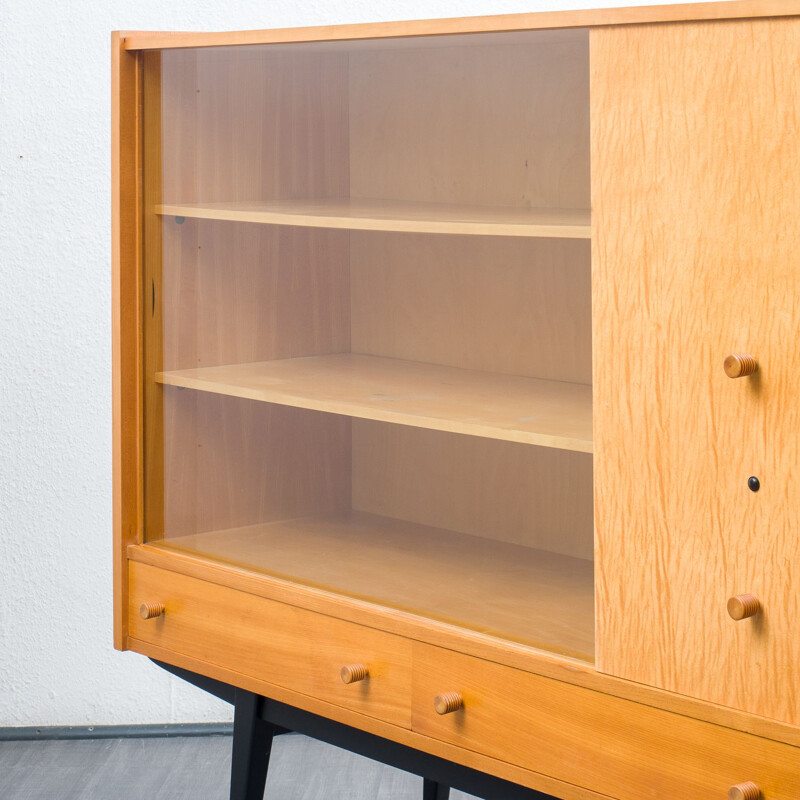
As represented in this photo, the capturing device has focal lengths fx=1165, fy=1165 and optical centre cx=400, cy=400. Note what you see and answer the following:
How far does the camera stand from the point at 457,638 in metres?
1.28

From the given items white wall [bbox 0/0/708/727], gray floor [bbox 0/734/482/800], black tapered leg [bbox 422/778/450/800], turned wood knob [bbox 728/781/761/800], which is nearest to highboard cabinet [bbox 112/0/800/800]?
turned wood knob [bbox 728/781/761/800]

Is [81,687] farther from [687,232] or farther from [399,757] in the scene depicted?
[687,232]

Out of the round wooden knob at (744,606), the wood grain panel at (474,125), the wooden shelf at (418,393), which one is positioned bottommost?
the round wooden knob at (744,606)

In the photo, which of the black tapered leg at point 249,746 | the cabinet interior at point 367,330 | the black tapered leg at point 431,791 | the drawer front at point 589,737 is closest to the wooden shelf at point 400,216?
the cabinet interior at point 367,330

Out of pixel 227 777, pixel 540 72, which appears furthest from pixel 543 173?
pixel 227 777

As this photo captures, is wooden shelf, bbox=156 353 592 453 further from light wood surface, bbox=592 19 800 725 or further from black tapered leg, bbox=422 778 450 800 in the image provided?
black tapered leg, bbox=422 778 450 800

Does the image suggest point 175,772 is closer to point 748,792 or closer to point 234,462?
point 234,462

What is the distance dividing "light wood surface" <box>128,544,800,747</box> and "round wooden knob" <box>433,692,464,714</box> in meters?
0.05

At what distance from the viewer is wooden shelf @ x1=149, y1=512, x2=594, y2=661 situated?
1.25 meters

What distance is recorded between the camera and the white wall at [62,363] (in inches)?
101

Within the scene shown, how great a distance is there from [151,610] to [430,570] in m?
0.42

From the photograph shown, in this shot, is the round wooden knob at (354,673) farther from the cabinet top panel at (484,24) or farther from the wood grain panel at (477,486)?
the cabinet top panel at (484,24)

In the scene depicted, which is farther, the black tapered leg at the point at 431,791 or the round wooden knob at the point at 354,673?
the black tapered leg at the point at 431,791

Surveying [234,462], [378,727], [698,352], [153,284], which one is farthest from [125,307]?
[698,352]
